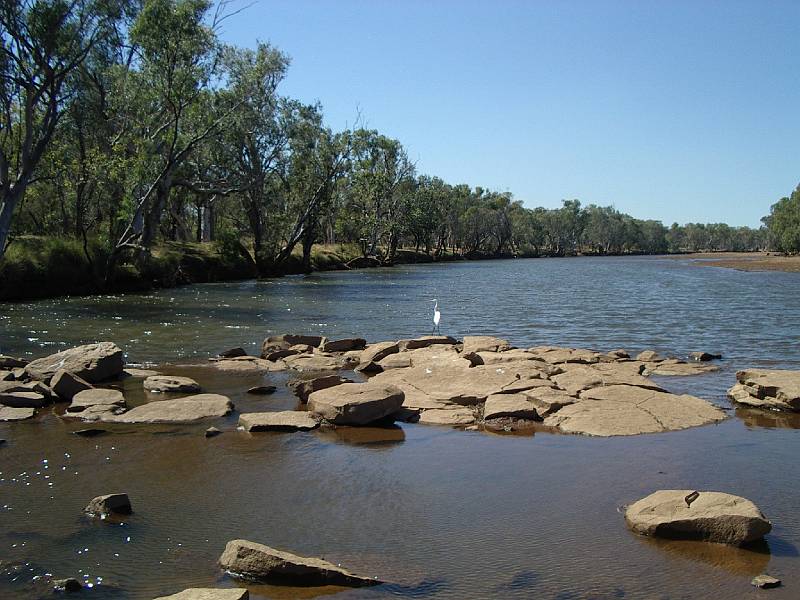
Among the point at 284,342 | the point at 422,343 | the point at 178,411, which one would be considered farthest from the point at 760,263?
the point at 178,411

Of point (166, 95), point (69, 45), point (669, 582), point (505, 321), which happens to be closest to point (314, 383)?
point (669, 582)

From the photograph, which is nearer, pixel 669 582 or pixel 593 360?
pixel 669 582

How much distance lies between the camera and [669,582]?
17.2 ft

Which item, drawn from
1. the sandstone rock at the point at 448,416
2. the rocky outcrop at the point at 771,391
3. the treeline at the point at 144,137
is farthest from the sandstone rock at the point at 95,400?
the treeline at the point at 144,137

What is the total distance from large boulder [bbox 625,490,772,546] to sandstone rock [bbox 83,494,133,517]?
15.0 ft

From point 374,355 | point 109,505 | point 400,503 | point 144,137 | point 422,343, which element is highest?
point 144,137

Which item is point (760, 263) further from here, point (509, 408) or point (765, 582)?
point (765, 582)

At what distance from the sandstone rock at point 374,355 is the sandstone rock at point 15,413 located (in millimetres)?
6093

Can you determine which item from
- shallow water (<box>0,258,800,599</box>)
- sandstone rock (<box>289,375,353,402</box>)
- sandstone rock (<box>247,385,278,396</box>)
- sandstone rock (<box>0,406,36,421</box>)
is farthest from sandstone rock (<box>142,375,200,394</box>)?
sandstone rock (<box>0,406,36,421</box>)

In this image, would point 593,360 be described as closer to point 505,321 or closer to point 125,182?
point 505,321

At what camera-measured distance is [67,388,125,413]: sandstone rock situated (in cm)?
1023

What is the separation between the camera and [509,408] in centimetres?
1016

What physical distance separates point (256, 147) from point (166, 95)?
16906 mm

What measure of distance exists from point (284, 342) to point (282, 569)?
38.3ft
